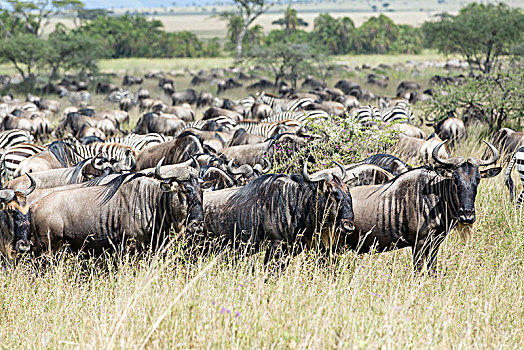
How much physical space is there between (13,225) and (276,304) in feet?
9.38

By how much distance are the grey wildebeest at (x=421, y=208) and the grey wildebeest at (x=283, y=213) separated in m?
0.37

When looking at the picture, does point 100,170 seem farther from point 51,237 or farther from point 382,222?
point 382,222

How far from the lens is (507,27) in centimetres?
2922

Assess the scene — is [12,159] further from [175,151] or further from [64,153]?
[175,151]

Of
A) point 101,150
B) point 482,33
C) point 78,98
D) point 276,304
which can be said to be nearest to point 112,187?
point 276,304

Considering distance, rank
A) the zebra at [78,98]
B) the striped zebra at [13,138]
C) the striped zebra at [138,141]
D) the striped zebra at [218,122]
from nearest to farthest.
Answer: the striped zebra at [138,141] < the striped zebra at [13,138] < the striped zebra at [218,122] < the zebra at [78,98]

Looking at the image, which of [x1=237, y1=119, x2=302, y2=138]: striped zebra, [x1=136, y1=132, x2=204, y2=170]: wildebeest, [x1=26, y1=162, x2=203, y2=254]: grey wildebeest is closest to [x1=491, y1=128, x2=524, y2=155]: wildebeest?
[x1=237, y1=119, x2=302, y2=138]: striped zebra

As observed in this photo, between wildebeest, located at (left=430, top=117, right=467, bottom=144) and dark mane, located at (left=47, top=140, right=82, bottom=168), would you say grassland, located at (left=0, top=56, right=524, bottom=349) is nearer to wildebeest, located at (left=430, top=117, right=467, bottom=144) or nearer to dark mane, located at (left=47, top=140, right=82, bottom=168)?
dark mane, located at (left=47, top=140, right=82, bottom=168)

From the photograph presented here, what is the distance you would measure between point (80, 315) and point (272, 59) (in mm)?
30108

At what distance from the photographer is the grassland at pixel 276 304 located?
3.51 m

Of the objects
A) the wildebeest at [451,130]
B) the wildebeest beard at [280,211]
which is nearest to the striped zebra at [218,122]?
the wildebeest at [451,130]

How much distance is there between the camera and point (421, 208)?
17.2 feet

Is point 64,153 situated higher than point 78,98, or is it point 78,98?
point 64,153

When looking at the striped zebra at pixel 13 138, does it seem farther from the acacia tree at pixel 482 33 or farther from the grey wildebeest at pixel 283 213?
the acacia tree at pixel 482 33
